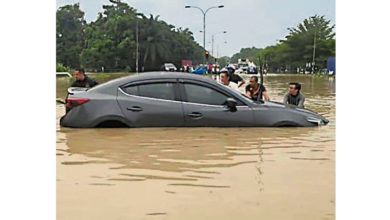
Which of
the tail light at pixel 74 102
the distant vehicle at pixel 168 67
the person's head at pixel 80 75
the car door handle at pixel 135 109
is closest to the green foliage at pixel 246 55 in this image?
the distant vehicle at pixel 168 67

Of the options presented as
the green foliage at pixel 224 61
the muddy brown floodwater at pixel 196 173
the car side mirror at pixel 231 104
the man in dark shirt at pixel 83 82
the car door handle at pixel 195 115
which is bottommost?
the muddy brown floodwater at pixel 196 173

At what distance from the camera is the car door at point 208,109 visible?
723cm

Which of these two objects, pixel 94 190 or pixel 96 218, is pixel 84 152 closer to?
pixel 94 190

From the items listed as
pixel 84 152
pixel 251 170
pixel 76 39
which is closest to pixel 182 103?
pixel 84 152

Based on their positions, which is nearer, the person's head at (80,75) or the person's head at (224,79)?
the person's head at (80,75)

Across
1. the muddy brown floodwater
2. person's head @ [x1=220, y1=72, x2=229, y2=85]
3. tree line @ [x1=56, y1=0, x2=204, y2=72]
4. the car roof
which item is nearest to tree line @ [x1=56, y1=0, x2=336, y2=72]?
tree line @ [x1=56, y1=0, x2=204, y2=72]

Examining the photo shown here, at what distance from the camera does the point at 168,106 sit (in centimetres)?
723

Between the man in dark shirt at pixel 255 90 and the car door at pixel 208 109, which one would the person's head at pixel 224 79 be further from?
the car door at pixel 208 109

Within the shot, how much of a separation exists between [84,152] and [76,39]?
558 cm

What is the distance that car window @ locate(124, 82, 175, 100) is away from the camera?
729 centimetres

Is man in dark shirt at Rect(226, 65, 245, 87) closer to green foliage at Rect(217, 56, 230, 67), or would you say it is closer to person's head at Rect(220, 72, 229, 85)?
green foliage at Rect(217, 56, 230, 67)

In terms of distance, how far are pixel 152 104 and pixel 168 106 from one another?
21 centimetres

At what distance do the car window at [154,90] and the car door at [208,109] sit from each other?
0.16 meters

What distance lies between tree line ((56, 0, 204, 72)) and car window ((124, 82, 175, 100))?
3074 mm
